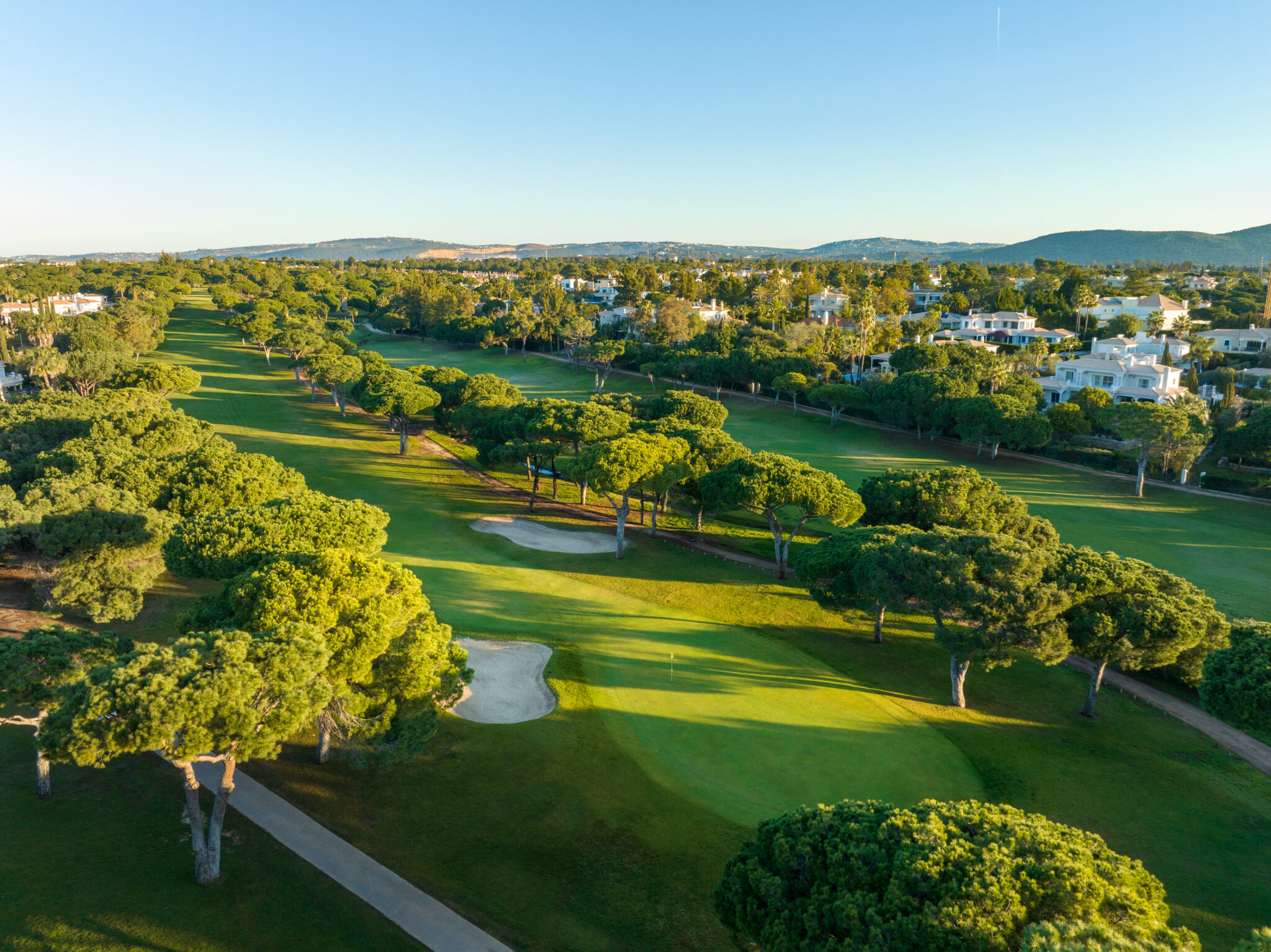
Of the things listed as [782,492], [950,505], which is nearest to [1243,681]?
[950,505]

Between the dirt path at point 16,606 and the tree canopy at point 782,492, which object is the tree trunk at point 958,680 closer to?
the tree canopy at point 782,492

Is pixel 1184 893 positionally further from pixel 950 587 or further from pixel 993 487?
pixel 993 487

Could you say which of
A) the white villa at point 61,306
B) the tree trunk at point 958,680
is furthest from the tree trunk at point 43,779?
the white villa at point 61,306

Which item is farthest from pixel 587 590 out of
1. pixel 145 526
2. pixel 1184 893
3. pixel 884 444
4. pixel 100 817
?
pixel 884 444

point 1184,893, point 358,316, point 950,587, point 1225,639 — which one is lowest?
point 1184,893

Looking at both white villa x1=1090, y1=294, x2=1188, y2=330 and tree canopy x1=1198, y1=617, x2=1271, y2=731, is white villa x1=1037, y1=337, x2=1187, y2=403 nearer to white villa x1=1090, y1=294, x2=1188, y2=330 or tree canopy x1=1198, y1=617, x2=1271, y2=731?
white villa x1=1090, y1=294, x2=1188, y2=330

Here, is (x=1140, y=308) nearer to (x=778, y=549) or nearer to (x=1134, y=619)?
(x=778, y=549)

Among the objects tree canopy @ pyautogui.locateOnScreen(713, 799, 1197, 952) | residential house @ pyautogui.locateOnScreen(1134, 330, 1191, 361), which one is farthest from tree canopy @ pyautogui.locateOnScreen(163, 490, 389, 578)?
residential house @ pyautogui.locateOnScreen(1134, 330, 1191, 361)
